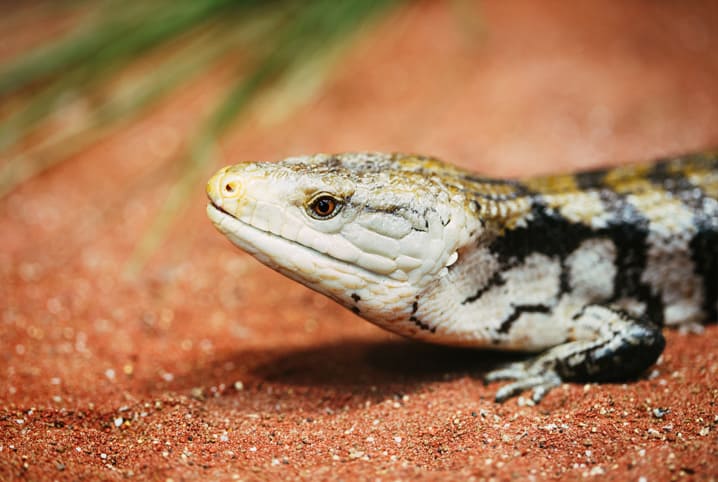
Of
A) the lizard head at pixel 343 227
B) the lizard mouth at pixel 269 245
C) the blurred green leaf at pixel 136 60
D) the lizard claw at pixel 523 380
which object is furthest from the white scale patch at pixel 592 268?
the blurred green leaf at pixel 136 60

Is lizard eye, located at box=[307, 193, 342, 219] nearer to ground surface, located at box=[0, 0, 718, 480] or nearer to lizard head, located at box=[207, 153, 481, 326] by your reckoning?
lizard head, located at box=[207, 153, 481, 326]

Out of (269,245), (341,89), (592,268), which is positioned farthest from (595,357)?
(341,89)

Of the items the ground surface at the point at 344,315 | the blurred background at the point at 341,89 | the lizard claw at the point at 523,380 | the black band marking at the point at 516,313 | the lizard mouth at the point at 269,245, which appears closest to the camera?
the ground surface at the point at 344,315

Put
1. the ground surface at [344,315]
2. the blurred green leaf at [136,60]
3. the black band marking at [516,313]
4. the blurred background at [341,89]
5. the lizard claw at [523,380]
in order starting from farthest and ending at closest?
the blurred green leaf at [136,60]
the blurred background at [341,89]
the black band marking at [516,313]
the lizard claw at [523,380]
the ground surface at [344,315]

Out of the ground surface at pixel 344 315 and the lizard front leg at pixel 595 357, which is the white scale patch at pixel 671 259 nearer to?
the ground surface at pixel 344 315

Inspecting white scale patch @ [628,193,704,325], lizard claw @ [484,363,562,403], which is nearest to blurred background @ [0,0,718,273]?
white scale patch @ [628,193,704,325]

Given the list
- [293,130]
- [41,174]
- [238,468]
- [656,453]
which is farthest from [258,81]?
[656,453]

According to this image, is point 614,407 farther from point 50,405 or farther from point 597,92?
point 597,92

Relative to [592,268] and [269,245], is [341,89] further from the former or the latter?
[269,245]
